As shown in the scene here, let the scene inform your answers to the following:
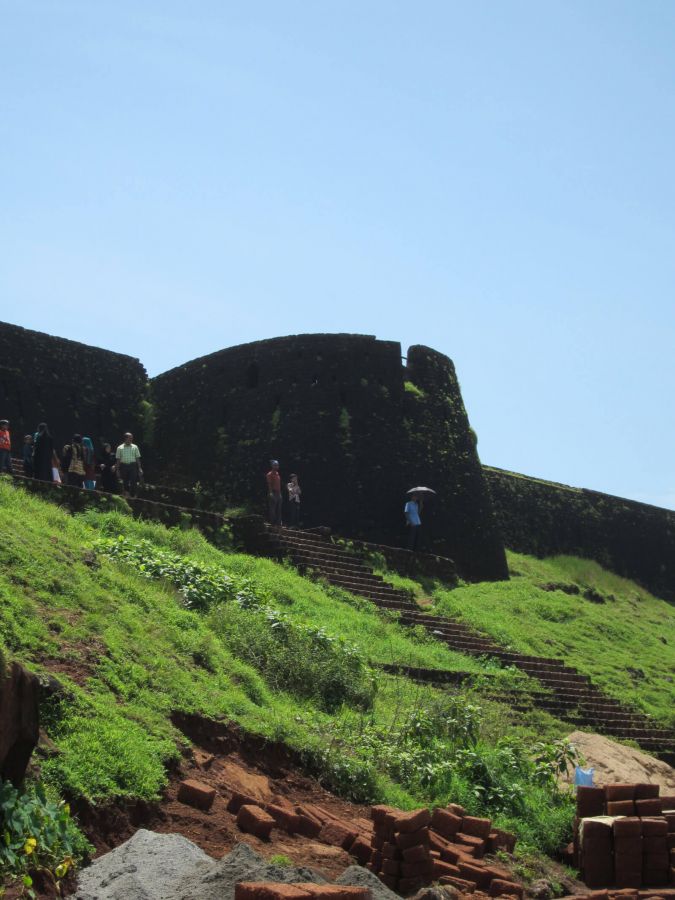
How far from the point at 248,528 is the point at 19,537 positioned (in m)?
7.60

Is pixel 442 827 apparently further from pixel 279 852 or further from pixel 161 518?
pixel 161 518

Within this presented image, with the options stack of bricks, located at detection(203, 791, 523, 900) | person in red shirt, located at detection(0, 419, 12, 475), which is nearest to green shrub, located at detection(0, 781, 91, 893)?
stack of bricks, located at detection(203, 791, 523, 900)

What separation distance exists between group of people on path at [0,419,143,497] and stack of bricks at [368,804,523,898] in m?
10.2

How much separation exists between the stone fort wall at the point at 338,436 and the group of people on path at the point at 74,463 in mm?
3952

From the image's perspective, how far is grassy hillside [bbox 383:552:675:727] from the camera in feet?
56.0

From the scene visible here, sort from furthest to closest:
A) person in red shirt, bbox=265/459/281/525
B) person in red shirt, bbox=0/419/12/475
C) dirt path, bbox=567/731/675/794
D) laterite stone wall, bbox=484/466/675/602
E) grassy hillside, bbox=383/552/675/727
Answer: laterite stone wall, bbox=484/466/675/602 < person in red shirt, bbox=265/459/281/525 < grassy hillside, bbox=383/552/675/727 < person in red shirt, bbox=0/419/12/475 < dirt path, bbox=567/731/675/794

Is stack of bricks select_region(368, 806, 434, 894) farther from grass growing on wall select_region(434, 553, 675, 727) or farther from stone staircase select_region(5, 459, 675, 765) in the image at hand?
grass growing on wall select_region(434, 553, 675, 727)

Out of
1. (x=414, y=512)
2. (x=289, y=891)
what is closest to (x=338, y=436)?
(x=414, y=512)

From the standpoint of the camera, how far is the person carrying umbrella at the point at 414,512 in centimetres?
2064

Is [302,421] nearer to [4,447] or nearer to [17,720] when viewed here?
[4,447]

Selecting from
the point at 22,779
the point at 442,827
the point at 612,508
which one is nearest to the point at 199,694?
the point at 442,827

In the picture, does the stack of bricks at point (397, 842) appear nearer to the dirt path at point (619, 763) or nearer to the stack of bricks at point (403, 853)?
the stack of bricks at point (403, 853)

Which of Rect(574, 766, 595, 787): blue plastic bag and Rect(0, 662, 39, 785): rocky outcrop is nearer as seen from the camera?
Rect(0, 662, 39, 785): rocky outcrop

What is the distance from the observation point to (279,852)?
6.30 metres
